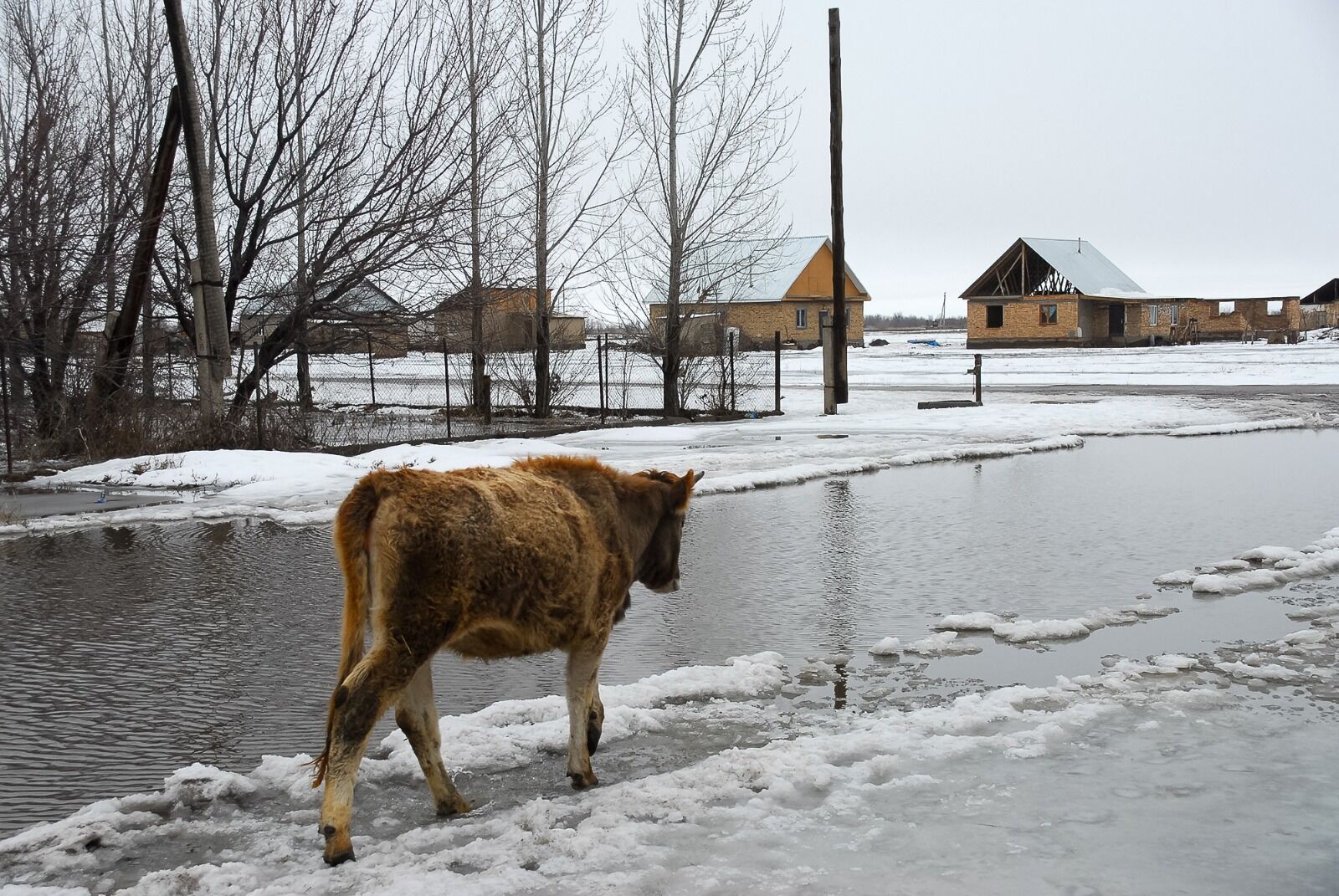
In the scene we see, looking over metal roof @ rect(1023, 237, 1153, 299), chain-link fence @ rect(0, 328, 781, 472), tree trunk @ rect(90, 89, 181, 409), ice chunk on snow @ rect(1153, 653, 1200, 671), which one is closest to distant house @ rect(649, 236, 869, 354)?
metal roof @ rect(1023, 237, 1153, 299)

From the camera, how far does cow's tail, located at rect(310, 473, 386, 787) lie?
178 inches

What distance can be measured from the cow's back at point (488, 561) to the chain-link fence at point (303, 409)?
1288cm

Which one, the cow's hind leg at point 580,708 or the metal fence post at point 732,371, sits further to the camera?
the metal fence post at point 732,371

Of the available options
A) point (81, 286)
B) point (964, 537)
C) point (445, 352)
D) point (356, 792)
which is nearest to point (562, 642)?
point (356, 792)

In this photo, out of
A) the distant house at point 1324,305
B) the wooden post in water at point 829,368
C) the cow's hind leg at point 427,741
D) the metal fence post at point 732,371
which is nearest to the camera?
the cow's hind leg at point 427,741

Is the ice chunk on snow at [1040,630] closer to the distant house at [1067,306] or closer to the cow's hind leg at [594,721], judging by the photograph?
the cow's hind leg at [594,721]

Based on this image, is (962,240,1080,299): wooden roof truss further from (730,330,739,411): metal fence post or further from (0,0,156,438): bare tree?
(0,0,156,438): bare tree

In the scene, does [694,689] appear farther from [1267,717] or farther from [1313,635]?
[1313,635]

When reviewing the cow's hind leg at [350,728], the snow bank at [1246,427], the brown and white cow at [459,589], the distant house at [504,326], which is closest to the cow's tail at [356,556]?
the brown and white cow at [459,589]

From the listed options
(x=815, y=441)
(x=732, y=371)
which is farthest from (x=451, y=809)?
(x=732, y=371)

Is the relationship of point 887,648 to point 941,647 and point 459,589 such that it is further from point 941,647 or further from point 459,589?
point 459,589

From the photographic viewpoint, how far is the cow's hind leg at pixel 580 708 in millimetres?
4988

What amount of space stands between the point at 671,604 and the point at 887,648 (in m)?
1.92

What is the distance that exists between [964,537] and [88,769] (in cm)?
762
